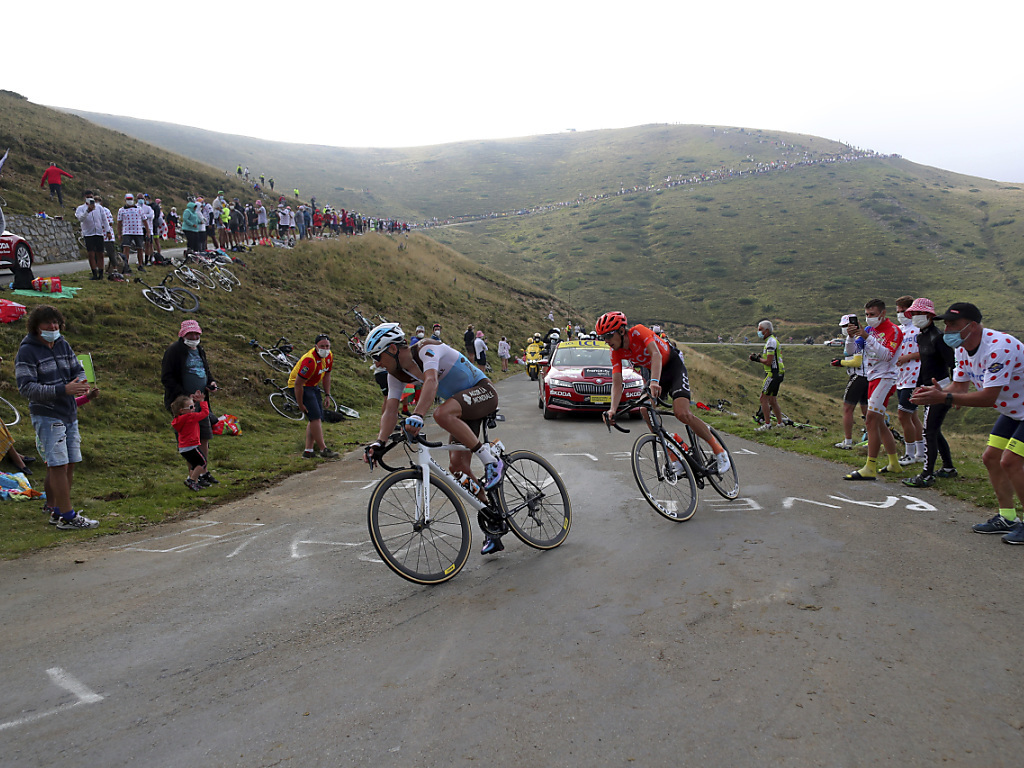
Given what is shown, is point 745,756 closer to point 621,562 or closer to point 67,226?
point 621,562

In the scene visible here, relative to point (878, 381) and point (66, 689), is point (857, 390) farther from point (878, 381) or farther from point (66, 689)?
point (66, 689)

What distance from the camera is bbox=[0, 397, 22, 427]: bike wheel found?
966 cm

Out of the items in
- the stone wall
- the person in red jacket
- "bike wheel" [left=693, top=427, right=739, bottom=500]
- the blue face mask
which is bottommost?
"bike wheel" [left=693, top=427, right=739, bottom=500]

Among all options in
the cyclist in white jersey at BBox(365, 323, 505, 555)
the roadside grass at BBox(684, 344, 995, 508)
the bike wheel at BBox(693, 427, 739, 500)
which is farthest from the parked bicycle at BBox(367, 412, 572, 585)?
the roadside grass at BBox(684, 344, 995, 508)

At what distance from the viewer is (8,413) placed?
389 inches

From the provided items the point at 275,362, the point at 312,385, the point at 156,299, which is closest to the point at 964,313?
the point at 312,385

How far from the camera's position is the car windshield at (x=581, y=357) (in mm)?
15062

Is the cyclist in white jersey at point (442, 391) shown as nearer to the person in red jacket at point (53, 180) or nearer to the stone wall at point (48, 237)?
the stone wall at point (48, 237)

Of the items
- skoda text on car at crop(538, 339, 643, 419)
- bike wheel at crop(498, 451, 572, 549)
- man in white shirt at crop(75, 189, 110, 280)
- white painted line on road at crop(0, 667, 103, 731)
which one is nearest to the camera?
white painted line on road at crop(0, 667, 103, 731)

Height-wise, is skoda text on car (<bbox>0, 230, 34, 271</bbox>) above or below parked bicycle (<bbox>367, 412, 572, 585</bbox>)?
above

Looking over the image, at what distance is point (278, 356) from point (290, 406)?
9.39ft

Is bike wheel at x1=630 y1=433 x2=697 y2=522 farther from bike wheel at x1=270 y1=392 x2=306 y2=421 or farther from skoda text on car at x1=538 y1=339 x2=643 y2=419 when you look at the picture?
bike wheel at x1=270 y1=392 x2=306 y2=421

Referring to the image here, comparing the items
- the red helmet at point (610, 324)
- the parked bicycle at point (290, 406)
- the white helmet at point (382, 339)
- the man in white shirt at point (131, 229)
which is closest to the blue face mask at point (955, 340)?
the red helmet at point (610, 324)

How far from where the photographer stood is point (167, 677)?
367 cm
